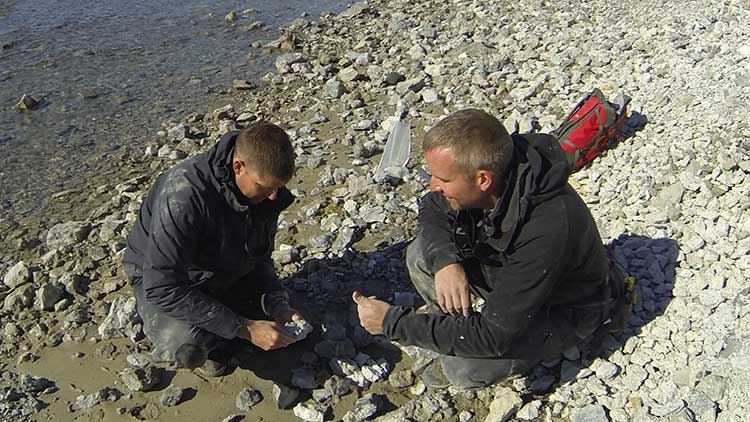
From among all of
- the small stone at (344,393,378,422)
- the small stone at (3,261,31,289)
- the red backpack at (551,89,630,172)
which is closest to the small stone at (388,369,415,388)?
the small stone at (344,393,378,422)

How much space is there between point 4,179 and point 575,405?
649 cm

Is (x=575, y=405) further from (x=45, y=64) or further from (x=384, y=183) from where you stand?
(x=45, y=64)

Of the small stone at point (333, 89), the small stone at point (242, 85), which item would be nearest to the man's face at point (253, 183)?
the small stone at point (333, 89)

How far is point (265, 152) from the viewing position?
4164mm

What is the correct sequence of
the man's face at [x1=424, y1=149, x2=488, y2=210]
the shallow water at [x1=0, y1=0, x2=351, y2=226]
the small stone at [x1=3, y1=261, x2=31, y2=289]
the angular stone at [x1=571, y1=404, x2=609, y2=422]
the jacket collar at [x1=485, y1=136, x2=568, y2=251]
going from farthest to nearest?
the shallow water at [x1=0, y1=0, x2=351, y2=226] → the small stone at [x1=3, y1=261, x2=31, y2=289] → the angular stone at [x1=571, y1=404, x2=609, y2=422] → the man's face at [x1=424, y1=149, x2=488, y2=210] → the jacket collar at [x1=485, y1=136, x2=568, y2=251]

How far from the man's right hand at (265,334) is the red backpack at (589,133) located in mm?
3410

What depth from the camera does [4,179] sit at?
7.92m

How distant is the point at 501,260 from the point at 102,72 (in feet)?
27.4

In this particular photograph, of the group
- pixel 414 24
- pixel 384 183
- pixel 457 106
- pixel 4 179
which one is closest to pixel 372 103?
pixel 457 106

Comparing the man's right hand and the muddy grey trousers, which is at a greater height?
the man's right hand

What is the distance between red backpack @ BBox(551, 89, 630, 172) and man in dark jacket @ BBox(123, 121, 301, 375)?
315cm

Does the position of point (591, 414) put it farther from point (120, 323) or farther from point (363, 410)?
point (120, 323)

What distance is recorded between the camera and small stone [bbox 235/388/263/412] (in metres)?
4.75

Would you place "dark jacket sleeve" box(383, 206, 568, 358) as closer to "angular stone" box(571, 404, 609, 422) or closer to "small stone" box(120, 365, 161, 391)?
"angular stone" box(571, 404, 609, 422)
